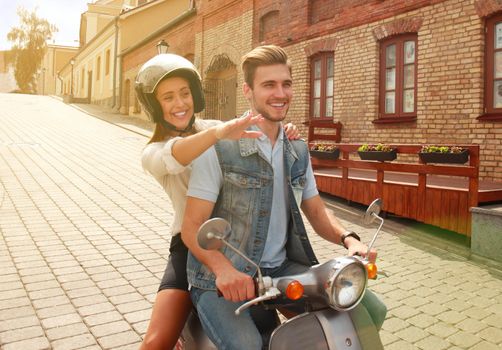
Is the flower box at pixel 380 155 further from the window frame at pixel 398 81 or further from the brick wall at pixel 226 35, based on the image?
the brick wall at pixel 226 35

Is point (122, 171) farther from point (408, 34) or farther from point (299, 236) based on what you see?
point (299, 236)

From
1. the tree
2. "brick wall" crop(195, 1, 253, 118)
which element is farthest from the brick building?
the tree

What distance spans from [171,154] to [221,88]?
694 inches

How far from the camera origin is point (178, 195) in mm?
2480

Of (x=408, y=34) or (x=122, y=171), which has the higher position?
(x=408, y=34)

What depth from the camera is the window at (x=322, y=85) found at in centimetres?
1284

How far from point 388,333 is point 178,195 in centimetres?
248

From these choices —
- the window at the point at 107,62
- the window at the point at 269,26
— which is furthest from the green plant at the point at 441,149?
the window at the point at 107,62

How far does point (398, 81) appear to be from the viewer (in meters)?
10.8

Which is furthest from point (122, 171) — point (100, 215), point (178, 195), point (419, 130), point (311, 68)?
point (178, 195)

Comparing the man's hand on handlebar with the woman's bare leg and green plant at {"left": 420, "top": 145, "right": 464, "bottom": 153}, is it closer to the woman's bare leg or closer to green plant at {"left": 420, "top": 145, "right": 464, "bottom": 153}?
the woman's bare leg

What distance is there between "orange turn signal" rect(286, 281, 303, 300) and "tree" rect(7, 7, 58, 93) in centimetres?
6198

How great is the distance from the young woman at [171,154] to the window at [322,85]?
416 inches

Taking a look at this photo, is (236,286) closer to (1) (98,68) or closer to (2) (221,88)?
(2) (221,88)
